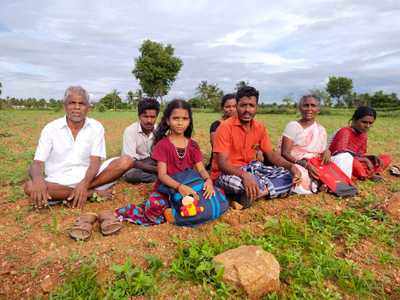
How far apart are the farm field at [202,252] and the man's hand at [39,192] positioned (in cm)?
16

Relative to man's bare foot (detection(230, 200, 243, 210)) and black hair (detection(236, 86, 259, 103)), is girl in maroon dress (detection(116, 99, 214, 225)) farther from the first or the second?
black hair (detection(236, 86, 259, 103))

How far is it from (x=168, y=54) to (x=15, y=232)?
98.6 ft

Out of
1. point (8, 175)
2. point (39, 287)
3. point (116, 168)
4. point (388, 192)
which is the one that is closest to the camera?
point (39, 287)

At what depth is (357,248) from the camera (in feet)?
8.57

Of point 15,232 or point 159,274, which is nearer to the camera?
point 159,274

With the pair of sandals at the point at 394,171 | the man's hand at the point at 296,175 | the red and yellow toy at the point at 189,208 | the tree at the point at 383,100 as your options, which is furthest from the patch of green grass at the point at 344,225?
the tree at the point at 383,100

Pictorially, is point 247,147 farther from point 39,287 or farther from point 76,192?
point 39,287

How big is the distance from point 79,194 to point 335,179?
270 cm

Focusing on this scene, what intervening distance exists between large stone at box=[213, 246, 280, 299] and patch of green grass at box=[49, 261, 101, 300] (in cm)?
78

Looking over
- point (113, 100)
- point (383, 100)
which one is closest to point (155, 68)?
point (113, 100)

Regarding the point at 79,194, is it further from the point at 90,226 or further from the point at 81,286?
the point at 81,286

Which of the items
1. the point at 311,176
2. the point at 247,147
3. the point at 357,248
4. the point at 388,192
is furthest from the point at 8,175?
the point at 388,192

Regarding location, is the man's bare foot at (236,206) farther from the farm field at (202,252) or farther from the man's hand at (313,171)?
the man's hand at (313,171)

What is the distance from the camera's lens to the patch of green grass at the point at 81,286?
2.01 meters
